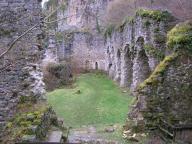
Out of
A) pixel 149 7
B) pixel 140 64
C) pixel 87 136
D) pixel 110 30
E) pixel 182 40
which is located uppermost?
pixel 149 7

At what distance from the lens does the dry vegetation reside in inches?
773

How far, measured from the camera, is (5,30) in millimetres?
11820

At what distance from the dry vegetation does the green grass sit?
477 centimetres

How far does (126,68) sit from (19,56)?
19.3 m

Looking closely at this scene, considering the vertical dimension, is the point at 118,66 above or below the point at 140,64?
below

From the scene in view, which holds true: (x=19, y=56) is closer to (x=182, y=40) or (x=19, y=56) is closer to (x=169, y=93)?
(x=169, y=93)

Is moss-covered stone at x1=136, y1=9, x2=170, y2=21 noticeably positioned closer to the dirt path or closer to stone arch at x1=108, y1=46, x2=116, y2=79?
the dirt path

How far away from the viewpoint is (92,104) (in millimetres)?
23047

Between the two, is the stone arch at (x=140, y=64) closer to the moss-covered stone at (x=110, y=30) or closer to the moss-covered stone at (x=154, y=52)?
the moss-covered stone at (x=154, y=52)

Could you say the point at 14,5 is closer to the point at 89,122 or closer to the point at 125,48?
the point at 89,122

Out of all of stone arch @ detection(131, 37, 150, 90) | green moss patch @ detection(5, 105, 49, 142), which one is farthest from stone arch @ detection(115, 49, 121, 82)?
green moss patch @ detection(5, 105, 49, 142)

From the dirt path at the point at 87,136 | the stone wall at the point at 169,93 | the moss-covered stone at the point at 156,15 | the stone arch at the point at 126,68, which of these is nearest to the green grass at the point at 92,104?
the stone arch at the point at 126,68

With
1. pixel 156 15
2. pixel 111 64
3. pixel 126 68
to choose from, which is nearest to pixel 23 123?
pixel 156 15

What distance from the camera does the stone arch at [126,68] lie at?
3041 cm
